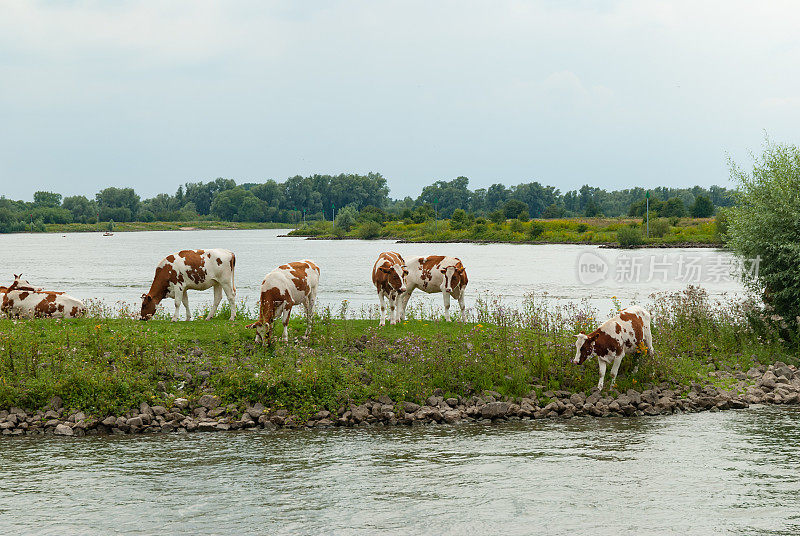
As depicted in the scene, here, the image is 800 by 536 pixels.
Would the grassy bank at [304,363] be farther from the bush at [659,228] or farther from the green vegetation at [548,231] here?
the bush at [659,228]

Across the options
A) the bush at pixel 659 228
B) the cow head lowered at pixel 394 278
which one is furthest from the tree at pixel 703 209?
the cow head lowered at pixel 394 278

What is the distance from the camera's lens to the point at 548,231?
5541 inches

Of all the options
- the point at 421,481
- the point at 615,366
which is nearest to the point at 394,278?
the point at 615,366

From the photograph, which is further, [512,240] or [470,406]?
[512,240]

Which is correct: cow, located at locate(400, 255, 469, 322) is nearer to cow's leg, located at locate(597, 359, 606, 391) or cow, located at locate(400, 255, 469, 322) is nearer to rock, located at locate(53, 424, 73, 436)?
cow's leg, located at locate(597, 359, 606, 391)

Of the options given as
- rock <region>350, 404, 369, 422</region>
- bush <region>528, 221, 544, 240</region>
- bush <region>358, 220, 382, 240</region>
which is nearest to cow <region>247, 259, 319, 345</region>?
rock <region>350, 404, 369, 422</region>

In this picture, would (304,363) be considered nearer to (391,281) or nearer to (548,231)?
(391,281)

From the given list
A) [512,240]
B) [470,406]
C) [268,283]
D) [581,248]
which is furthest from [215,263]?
[512,240]

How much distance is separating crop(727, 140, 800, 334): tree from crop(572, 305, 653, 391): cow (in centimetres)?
636

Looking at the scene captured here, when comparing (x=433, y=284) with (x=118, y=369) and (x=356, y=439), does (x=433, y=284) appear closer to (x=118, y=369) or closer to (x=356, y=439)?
(x=356, y=439)

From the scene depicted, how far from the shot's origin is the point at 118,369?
1555cm

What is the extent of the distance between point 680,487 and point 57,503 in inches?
376

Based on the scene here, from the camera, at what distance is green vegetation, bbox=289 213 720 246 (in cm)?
11650

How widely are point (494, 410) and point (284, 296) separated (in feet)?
18.6
